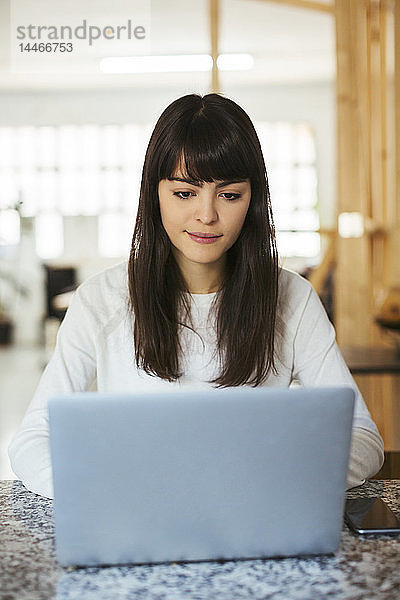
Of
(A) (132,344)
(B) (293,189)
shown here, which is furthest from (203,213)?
(B) (293,189)

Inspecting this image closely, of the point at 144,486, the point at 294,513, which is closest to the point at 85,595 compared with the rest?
the point at 144,486

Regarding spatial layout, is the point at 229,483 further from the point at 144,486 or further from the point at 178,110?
the point at 178,110

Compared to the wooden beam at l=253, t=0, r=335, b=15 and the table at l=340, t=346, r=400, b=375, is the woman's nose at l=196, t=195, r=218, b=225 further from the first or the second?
the wooden beam at l=253, t=0, r=335, b=15

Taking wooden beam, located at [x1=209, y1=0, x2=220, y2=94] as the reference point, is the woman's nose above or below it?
below

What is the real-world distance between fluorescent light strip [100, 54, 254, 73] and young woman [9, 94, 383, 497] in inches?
107

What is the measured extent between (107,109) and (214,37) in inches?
27.0

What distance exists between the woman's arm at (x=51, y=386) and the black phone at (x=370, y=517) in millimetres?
419

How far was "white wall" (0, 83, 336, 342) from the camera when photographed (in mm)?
4297

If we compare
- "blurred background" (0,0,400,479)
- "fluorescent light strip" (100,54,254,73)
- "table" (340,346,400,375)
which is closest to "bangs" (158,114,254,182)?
"table" (340,346,400,375)

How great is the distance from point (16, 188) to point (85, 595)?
12.2ft

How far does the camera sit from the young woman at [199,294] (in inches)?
57.1

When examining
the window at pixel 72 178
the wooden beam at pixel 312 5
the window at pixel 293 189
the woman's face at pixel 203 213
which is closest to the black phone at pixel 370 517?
the woman's face at pixel 203 213

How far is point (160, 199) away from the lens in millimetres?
1508

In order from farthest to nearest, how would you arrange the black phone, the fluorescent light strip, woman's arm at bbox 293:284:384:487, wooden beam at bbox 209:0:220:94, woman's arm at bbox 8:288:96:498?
wooden beam at bbox 209:0:220:94, the fluorescent light strip, woman's arm at bbox 293:284:384:487, woman's arm at bbox 8:288:96:498, the black phone
